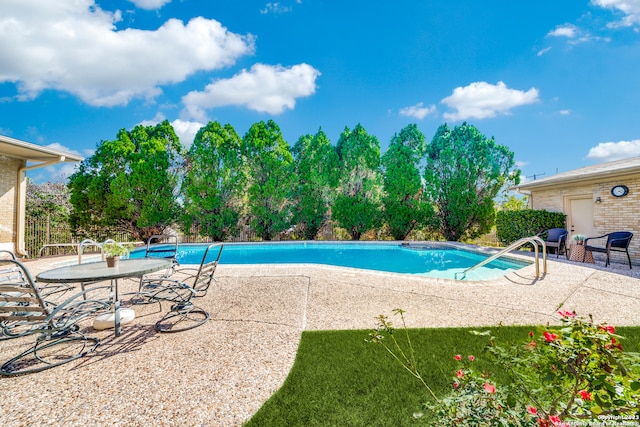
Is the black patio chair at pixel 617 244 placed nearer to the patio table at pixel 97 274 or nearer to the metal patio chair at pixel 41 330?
the patio table at pixel 97 274

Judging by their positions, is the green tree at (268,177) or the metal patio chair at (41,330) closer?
the metal patio chair at (41,330)

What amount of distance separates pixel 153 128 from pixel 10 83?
23.8ft

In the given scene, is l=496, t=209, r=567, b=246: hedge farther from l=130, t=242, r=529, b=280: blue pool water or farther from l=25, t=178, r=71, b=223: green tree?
l=25, t=178, r=71, b=223: green tree

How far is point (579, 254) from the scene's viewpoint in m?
8.45

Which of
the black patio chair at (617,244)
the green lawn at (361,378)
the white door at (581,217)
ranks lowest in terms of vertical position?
the green lawn at (361,378)

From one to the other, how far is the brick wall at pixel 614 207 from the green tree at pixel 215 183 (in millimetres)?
14626

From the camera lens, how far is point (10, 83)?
15562 mm

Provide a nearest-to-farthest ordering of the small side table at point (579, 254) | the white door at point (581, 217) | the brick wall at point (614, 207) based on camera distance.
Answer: the small side table at point (579, 254) < the brick wall at point (614, 207) < the white door at point (581, 217)

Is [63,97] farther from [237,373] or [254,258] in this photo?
[237,373]

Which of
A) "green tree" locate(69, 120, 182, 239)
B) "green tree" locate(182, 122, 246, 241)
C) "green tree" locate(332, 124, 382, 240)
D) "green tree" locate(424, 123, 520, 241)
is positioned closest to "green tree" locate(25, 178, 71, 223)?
"green tree" locate(69, 120, 182, 239)

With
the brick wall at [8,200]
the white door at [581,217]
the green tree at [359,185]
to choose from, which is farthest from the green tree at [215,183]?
the white door at [581,217]

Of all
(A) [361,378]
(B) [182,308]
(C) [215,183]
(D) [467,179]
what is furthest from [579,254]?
(C) [215,183]

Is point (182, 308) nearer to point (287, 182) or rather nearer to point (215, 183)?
point (287, 182)

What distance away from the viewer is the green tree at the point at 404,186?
1562 centimetres
